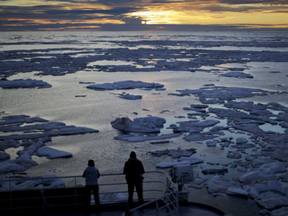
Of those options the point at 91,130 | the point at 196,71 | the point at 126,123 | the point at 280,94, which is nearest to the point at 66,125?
the point at 91,130

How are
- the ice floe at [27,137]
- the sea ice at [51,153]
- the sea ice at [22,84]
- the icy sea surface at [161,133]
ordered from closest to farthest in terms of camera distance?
the icy sea surface at [161,133] → the ice floe at [27,137] → the sea ice at [51,153] → the sea ice at [22,84]

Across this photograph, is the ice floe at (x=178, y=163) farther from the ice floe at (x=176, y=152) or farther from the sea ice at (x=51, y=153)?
the sea ice at (x=51, y=153)

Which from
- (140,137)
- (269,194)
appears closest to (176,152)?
(140,137)

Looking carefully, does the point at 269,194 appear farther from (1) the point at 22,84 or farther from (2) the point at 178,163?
(1) the point at 22,84

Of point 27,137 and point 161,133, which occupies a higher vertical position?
point 27,137

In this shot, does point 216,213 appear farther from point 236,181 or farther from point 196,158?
point 196,158

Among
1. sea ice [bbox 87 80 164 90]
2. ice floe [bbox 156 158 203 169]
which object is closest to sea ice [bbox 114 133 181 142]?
ice floe [bbox 156 158 203 169]

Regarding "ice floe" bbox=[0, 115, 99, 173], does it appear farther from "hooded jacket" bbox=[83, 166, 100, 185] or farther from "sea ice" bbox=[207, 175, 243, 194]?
"sea ice" bbox=[207, 175, 243, 194]

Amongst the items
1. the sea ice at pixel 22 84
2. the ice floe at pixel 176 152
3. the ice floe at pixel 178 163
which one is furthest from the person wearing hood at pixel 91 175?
the sea ice at pixel 22 84
